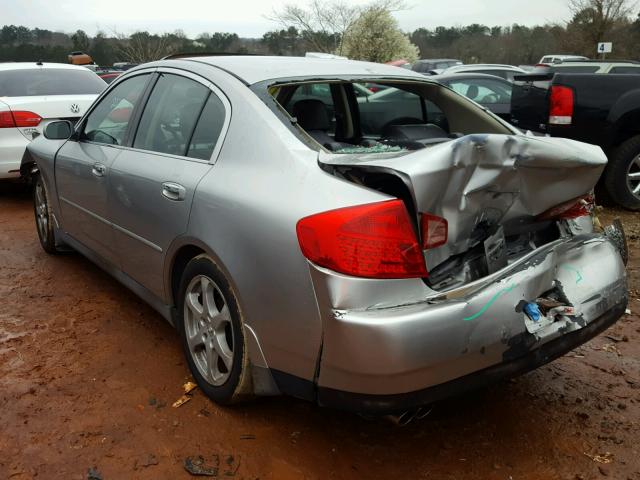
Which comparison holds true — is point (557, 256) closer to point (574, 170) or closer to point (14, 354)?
point (574, 170)

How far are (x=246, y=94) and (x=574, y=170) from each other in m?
1.43

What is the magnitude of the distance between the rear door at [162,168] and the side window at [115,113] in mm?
223

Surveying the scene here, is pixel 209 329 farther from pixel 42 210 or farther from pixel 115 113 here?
pixel 42 210

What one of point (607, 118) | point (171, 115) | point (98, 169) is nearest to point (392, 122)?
point (171, 115)

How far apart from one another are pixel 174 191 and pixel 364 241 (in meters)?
1.12

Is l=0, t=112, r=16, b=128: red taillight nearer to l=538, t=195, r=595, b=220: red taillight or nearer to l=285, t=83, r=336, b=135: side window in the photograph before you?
l=285, t=83, r=336, b=135: side window

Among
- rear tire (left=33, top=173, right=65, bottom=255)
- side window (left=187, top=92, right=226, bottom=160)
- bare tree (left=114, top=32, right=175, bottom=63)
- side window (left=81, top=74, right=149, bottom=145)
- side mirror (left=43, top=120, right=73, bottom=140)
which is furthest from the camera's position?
bare tree (left=114, top=32, right=175, bottom=63)

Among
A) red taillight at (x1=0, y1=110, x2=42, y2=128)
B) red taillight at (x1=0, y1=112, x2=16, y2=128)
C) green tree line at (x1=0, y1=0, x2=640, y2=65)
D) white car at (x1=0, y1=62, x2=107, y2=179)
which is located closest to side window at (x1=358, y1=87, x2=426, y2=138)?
white car at (x1=0, y1=62, x2=107, y2=179)

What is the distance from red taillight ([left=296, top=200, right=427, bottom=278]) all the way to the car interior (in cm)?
112

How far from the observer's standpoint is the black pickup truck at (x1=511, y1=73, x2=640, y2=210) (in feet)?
19.5

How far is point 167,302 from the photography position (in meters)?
3.01

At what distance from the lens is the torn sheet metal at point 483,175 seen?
205 cm

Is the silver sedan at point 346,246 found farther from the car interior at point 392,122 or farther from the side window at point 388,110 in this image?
the side window at point 388,110

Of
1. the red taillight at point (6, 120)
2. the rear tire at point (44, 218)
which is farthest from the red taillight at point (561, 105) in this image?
the red taillight at point (6, 120)
